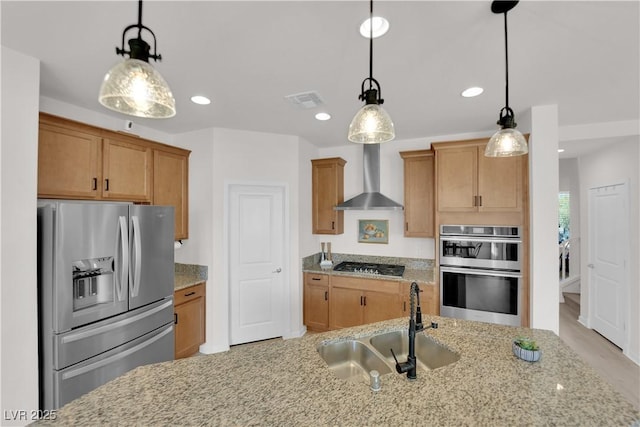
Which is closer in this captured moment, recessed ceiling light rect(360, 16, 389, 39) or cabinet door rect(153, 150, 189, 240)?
recessed ceiling light rect(360, 16, 389, 39)

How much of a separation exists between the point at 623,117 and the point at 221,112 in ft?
13.4

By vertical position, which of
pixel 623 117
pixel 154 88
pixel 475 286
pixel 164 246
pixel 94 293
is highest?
pixel 623 117

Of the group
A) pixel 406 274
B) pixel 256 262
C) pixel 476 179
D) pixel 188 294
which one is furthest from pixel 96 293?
pixel 476 179

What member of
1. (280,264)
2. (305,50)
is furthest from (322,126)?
(280,264)

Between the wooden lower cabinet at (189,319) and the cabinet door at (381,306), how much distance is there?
1.93 m

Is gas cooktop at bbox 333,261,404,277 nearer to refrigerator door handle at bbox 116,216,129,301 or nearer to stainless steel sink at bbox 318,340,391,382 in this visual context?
stainless steel sink at bbox 318,340,391,382

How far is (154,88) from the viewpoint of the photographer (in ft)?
2.91

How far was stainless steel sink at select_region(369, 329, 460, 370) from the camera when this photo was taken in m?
1.55

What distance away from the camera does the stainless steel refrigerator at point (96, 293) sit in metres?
1.80

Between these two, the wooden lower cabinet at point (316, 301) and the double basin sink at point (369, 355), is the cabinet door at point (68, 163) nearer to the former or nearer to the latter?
the double basin sink at point (369, 355)

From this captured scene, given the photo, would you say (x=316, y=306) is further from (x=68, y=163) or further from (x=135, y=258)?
(x=68, y=163)

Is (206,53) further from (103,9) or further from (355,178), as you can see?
(355,178)

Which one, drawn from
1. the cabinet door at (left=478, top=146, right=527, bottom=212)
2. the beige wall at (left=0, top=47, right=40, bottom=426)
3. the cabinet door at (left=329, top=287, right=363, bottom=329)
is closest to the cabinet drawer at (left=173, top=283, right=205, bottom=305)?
the beige wall at (left=0, top=47, right=40, bottom=426)

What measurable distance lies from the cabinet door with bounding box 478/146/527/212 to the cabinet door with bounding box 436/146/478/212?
Answer: 6cm
